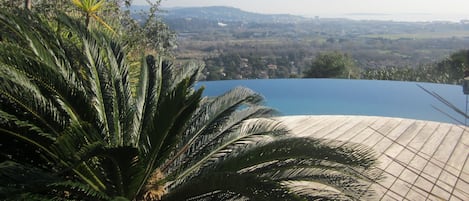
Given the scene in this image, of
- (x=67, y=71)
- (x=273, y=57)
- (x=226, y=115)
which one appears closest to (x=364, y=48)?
(x=273, y=57)

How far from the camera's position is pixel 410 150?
5340 mm

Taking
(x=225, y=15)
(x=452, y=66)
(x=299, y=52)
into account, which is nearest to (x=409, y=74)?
(x=452, y=66)

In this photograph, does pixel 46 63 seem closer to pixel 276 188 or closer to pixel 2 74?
pixel 2 74

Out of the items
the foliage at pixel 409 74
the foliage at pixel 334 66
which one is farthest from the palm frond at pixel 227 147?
the foliage at pixel 334 66

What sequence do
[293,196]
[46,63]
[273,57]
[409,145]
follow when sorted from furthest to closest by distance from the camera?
[273,57] → [409,145] → [46,63] → [293,196]

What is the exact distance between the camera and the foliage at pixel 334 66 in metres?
15.6

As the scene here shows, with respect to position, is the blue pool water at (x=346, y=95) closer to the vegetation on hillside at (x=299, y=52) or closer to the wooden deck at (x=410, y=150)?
the vegetation on hillside at (x=299, y=52)

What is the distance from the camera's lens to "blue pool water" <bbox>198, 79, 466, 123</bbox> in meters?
12.5

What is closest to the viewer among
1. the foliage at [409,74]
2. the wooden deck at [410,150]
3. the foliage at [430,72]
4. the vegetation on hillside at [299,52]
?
the wooden deck at [410,150]

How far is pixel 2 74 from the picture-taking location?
9.63ft

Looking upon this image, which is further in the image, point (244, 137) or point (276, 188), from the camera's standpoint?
point (244, 137)

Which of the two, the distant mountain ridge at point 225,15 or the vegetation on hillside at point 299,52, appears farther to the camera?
the distant mountain ridge at point 225,15

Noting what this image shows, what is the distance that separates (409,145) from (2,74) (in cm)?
688

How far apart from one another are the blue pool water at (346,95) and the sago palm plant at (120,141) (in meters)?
8.39
